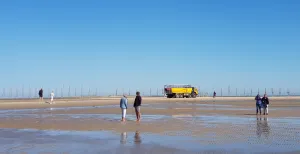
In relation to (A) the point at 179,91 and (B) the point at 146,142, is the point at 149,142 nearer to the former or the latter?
(B) the point at 146,142

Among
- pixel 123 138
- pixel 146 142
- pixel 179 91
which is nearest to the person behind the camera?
pixel 146 142

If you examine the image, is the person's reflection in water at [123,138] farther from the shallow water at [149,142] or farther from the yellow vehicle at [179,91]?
the yellow vehicle at [179,91]

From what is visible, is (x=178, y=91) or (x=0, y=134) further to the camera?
(x=178, y=91)

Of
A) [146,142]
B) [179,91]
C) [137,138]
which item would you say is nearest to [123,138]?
[137,138]

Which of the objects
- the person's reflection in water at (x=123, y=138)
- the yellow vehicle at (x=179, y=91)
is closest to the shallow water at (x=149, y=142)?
the person's reflection in water at (x=123, y=138)

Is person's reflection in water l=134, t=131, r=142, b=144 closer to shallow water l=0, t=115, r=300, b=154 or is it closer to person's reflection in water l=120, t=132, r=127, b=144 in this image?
shallow water l=0, t=115, r=300, b=154

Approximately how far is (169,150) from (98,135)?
4.85 meters

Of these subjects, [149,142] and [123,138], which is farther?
[123,138]

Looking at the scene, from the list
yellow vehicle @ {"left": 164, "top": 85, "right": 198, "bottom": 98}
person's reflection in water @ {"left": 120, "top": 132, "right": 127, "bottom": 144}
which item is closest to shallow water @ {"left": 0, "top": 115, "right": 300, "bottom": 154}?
person's reflection in water @ {"left": 120, "top": 132, "right": 127, "bottom": 144}

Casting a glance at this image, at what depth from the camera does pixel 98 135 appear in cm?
1580

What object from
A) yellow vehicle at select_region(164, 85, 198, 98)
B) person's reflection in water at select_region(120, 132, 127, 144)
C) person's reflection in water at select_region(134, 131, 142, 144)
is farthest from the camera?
yellow vehicle at select_region(164, 85, 198, 98)

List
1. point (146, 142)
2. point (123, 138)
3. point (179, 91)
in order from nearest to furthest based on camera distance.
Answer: point (146, 142) → point (123, 138) → point (179, 91)

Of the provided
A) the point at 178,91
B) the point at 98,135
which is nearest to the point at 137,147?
the point at 98,135

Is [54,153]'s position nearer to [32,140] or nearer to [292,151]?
[32,140]
